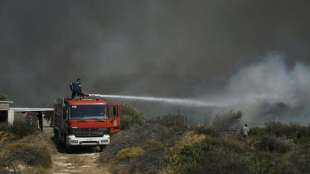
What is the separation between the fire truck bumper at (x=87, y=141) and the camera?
90.9 feet

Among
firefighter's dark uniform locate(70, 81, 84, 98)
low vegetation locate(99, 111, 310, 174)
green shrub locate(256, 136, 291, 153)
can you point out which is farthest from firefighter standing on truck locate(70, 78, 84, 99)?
green shrub locate(256, 136, 291, 153)

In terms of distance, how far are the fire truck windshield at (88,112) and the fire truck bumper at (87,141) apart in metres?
1.17

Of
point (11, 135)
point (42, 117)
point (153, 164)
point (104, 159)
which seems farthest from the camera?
point (42, 117)

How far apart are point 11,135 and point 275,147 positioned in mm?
16699

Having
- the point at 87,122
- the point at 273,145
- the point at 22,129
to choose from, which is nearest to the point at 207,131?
the point at 273,145

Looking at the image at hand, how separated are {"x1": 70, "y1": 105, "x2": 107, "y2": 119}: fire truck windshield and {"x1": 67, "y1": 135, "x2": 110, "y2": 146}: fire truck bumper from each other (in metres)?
1.17

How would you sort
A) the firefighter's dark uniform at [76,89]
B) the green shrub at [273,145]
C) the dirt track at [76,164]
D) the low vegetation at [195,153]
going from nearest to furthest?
the low vegetation at [195,153] < the dirt track at [76,164] < the green shrub at [273,145] < the firefighter's dark uniform at [76,89]

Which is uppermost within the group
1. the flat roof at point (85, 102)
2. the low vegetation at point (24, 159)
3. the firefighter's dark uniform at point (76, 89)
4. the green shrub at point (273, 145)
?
the firefighter's dark uniform at point (76, 89)

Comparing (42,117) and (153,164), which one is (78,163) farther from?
(42,117)

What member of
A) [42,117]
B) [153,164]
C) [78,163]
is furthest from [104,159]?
[42,117]

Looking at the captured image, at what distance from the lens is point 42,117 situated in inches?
2083

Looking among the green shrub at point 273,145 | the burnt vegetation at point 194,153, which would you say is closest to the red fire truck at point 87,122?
the burnt vegetation at point 194,153

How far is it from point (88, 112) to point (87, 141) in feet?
5.33

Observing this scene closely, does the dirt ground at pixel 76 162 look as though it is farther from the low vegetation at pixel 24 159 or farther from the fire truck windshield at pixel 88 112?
the fire truck windshield at pixel 88 112
